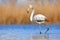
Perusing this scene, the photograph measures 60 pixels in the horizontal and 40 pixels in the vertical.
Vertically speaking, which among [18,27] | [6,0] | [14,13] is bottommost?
[18,27]

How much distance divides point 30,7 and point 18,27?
1.45 feet

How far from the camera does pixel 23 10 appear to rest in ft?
13.3

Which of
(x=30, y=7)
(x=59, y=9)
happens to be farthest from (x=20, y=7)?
(x=59, y=9)

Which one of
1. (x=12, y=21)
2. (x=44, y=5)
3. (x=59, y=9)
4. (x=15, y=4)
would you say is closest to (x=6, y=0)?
(x=15, y=4)

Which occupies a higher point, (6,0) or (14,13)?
(6,0)

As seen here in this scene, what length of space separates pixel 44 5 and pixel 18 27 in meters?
0.79

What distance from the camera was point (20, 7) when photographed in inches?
159

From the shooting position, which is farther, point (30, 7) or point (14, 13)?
point (14, 13)

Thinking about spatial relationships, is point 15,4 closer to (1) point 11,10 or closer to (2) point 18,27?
(1) point 11,10

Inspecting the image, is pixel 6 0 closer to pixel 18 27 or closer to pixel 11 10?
pixel 11 10

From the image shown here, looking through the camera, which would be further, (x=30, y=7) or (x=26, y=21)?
(x=26, y=21)

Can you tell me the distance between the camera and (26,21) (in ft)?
13.2

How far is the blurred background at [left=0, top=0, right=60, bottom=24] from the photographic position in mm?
4008

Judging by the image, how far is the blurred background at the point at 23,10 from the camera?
401 cm
